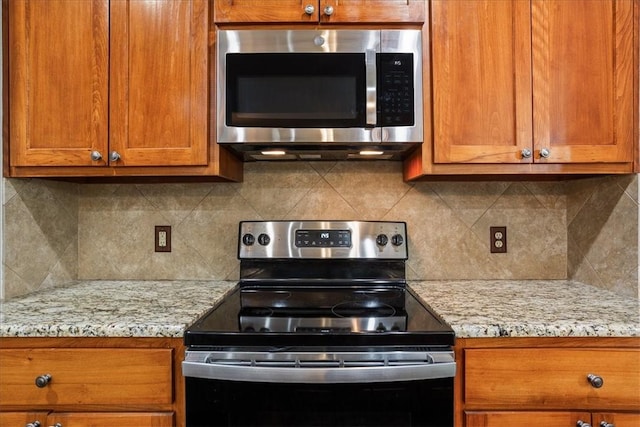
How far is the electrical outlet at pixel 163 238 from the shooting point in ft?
5.98

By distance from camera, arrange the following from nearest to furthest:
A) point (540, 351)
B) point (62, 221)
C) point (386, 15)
Answer: point (540, 351) → point (386, 15) → point (62, 221)

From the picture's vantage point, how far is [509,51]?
1.44m

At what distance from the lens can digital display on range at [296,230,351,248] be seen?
169 centimetres

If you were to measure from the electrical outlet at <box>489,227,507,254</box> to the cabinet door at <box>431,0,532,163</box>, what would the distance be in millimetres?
446

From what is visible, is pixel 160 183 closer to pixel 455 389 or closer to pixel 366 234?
pixel 366 234

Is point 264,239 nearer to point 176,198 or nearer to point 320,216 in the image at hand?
point 320,216

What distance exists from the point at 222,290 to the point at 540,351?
3.54 ft

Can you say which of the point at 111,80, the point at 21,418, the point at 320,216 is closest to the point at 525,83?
the point at 320,216

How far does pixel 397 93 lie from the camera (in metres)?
1.42

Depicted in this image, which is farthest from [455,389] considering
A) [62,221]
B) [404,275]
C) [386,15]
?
[62,221]

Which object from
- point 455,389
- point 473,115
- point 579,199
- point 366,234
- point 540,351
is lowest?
point 455,389

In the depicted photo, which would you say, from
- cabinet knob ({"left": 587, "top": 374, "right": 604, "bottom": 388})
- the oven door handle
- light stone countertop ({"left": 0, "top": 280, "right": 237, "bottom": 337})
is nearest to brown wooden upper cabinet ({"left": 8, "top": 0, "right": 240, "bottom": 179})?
light stone countertop ({"left": 0, "top": 280, "right": 237, "bottom": 337})

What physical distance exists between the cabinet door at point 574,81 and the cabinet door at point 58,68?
1.48 metres

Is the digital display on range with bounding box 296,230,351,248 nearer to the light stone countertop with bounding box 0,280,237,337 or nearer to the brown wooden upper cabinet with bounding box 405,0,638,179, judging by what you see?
the light stone countertop with bounding box 0,280,237,337
